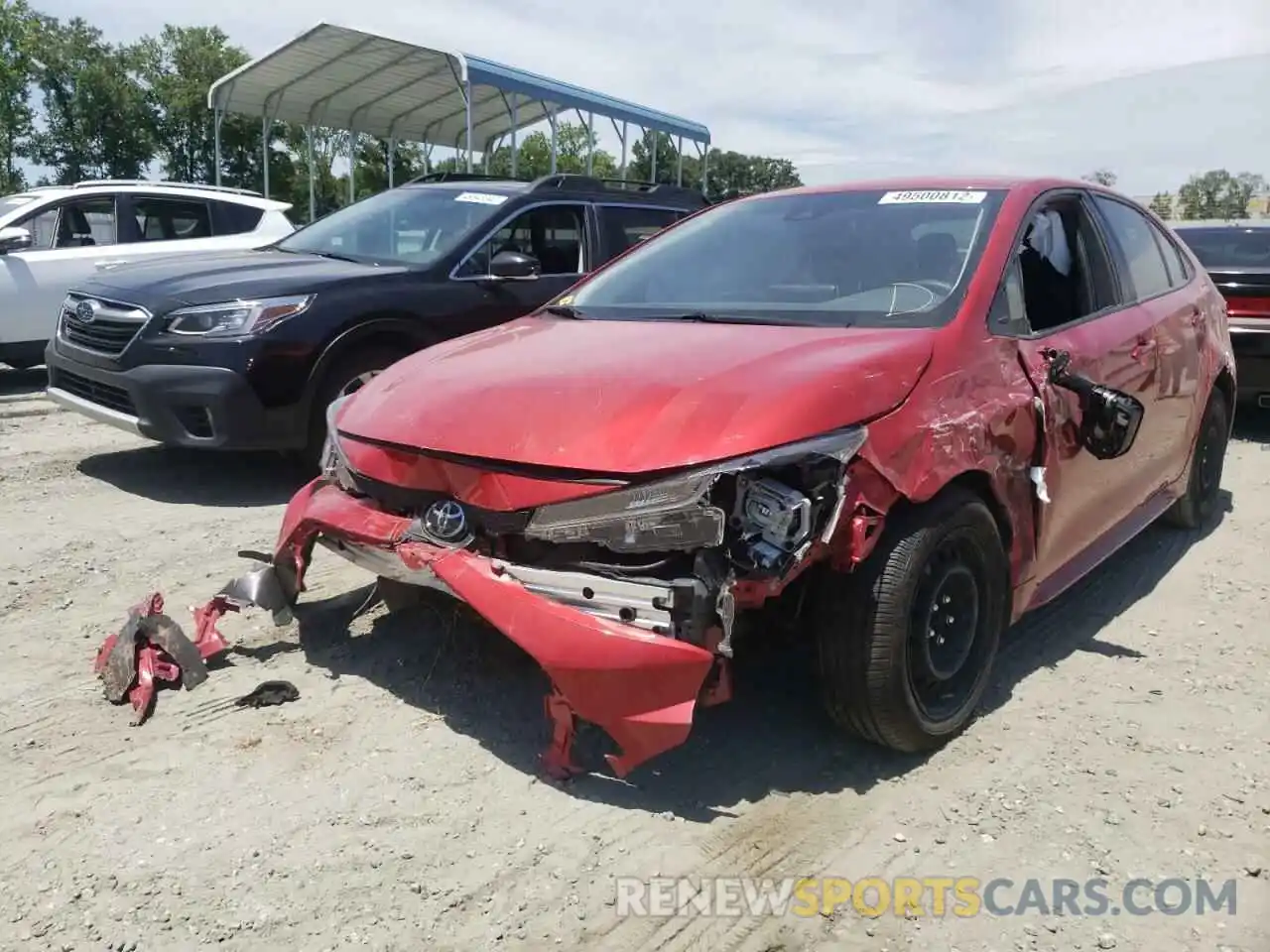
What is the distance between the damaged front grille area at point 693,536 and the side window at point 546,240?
3945 millimetres

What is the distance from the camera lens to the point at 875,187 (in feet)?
12.9

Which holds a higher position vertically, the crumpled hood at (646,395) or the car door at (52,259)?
the car door at (52,259)

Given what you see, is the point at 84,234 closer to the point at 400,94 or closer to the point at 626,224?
the point at 626,224

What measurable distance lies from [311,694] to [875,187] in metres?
2.68

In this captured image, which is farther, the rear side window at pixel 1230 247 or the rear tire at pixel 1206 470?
the rear side window at pixel 1230 247

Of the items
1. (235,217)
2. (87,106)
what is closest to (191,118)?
(87,106)

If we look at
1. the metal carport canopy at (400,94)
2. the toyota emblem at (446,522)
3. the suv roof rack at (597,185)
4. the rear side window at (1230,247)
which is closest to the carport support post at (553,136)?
the metal carport canopy at (400,94)

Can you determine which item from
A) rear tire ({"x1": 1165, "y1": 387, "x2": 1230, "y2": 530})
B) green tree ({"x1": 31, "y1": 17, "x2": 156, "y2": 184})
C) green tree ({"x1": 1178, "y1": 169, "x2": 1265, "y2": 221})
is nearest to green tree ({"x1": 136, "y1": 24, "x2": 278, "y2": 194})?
green tree ({"x1": 31, "y1": 17, "x2": 156, "y2": 184})

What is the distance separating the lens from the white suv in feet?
28.4

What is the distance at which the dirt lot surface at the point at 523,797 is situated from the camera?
2291 mm

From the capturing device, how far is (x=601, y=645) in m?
2.44

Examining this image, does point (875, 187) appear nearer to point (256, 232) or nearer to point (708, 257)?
point (708, 257)

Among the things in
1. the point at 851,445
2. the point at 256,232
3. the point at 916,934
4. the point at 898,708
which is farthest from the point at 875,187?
the point at 256,232

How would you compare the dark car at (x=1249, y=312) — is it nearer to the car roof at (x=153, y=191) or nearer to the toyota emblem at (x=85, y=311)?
the toyota emblem at (x=85, y=311)
